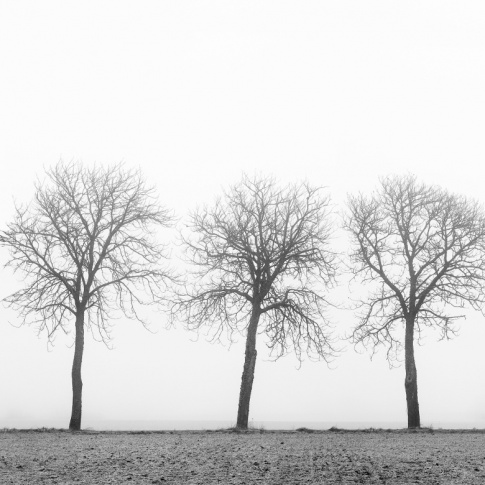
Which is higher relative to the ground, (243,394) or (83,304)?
(83,304)

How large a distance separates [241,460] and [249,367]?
14.6 m

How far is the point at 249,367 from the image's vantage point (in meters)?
33.2

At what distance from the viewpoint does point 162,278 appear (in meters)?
33.6

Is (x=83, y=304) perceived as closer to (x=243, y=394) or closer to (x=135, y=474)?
(x=243, y=394)

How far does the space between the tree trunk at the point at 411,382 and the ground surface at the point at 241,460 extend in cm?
810

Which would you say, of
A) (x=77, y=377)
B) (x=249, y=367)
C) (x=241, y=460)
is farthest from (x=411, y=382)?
(x=241, y=460)

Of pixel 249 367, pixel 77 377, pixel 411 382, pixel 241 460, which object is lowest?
pixel 241 460

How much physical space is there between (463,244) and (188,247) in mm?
14087

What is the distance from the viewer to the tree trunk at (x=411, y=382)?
33.7 m

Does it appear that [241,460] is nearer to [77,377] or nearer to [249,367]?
[249,367]

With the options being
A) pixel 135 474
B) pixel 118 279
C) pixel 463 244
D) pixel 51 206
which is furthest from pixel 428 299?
pixel 135 474

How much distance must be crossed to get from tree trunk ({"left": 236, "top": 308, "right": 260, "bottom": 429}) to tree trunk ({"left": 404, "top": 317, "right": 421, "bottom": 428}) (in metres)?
7.75

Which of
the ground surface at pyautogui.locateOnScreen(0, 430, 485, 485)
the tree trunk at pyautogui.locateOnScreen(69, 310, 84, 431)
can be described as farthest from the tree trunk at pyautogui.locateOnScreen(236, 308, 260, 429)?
the tree trunk at pyautogui.locateOnScreen(69, 310, 84, 431)

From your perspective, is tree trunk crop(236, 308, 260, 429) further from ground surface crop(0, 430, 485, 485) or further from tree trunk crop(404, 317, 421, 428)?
tree trunk crop(404, 317, 421, 428)
